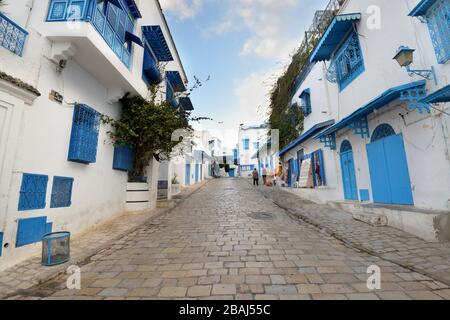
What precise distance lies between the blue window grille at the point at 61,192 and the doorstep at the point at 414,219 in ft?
26.5

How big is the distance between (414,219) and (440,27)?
4.31 metres

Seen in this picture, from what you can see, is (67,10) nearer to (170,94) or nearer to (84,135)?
(84,135)

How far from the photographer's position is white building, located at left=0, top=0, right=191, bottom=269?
3.95 meters

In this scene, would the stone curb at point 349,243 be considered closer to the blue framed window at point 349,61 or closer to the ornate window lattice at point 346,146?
the ornate window lattice at point 346,146

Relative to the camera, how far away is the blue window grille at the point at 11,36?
392cm

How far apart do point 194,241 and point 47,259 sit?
2701mm

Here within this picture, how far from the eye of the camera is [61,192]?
5.12 meters

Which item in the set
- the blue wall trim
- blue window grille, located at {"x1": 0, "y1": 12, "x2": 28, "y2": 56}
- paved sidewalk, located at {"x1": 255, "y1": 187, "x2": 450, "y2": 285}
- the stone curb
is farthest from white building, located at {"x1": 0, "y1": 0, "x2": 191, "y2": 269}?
the blue wall trim

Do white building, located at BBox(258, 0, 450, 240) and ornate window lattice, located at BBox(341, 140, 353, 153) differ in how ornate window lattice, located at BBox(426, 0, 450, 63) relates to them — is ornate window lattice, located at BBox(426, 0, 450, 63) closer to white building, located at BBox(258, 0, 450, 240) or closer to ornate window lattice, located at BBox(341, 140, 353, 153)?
white building, located at BBox(258, 0, 450, 240)

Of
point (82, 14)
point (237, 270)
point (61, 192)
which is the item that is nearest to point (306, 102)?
point (82, 14)

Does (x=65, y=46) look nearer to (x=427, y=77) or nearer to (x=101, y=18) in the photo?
(x=101, y=18)

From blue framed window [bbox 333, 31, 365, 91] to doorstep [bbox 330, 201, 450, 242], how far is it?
493cm
